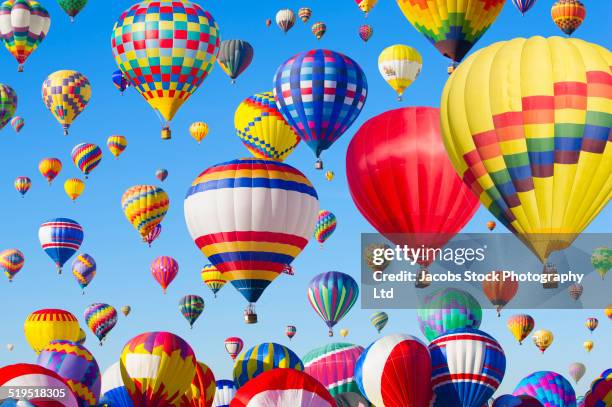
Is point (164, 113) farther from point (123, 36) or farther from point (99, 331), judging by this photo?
point (99, 331)

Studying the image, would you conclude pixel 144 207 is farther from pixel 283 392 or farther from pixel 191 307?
pixel 283 392

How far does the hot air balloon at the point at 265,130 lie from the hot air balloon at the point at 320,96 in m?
5.13

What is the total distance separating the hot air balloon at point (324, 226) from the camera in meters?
48.5

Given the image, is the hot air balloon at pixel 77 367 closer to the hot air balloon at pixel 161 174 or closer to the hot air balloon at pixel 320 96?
the hot air balloon at pixel 320 96

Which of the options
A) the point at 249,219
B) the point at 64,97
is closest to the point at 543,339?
the point at 64,97

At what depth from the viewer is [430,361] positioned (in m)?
28.5

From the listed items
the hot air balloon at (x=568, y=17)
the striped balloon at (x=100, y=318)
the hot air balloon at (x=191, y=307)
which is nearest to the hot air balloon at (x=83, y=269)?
the striped balloon at (x=100, y=318)

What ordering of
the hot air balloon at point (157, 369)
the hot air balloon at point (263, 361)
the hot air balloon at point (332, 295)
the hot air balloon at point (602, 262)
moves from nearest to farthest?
the hot air balloon at point (157, 369) < the hot air balloon at point (263, 361) < the hot air balloon at point (332, 295) < the hot air balloon at point (602, 262)

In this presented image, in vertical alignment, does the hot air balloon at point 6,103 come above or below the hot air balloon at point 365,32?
below

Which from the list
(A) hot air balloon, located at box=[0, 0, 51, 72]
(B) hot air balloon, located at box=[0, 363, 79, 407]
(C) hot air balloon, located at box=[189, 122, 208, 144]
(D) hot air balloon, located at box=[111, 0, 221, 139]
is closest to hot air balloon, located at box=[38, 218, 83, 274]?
(C) hot air balloon, located at box=[189, 122, 208, 144]

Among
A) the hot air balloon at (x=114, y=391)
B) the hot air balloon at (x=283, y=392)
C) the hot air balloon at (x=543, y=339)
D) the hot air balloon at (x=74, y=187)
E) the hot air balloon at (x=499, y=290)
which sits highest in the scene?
the hot air balloon at (x=74, y=187)

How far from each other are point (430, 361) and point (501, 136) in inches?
249

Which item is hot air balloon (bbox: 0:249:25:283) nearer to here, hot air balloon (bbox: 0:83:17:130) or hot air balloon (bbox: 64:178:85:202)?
hot air balloon (bbox: 64:178:85:202)

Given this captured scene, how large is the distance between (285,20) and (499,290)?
13.7 m
